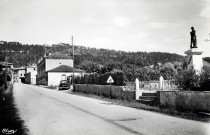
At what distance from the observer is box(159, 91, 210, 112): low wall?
11.3 metres

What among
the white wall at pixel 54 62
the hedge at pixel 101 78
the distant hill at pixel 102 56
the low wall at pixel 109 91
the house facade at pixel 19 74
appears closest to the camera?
the low wall at pixel 109 91

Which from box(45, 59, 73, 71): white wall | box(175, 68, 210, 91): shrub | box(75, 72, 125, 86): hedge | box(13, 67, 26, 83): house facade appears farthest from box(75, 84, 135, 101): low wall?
box(13, 67, 26, 83): house facade

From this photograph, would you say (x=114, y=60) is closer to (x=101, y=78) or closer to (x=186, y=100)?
(x=101, y=78)

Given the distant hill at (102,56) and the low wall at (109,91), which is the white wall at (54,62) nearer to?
the distant hill at (102,56)

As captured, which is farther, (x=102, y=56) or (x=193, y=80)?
(x=102, y=56)

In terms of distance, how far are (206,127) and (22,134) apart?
19.4 feet

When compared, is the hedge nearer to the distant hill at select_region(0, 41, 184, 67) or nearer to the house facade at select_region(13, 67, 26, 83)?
the distant hill at select_region(0, 41, 184, 67)

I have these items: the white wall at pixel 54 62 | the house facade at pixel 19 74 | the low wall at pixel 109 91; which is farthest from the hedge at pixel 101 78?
the house facade at pixel 19 74

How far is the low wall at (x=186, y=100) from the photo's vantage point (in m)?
11.3

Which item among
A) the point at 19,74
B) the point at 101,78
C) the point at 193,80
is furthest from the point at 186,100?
the point at 19,74

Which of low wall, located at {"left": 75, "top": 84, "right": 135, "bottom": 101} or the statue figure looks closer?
the statue figure

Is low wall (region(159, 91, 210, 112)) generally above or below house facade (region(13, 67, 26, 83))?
below

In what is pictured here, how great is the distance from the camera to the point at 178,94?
13.3 meters

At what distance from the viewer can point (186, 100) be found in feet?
41.3
